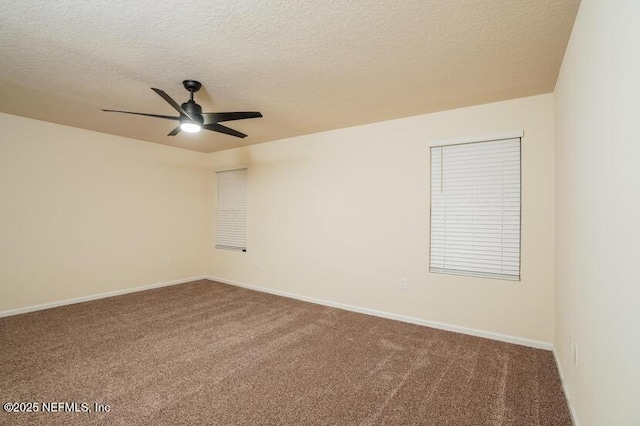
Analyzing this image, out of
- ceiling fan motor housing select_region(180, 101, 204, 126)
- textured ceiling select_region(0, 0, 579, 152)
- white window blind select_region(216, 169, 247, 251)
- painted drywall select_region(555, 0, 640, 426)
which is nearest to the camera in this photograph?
painted drywall select_region(555, 0, 640, 426)

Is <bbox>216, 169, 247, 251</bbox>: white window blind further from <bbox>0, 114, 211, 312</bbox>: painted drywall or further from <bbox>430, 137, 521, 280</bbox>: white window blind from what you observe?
<bbox>430, 137, 521, 280</bbox>: white window blind

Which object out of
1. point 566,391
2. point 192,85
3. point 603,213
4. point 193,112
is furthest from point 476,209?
point 192,85

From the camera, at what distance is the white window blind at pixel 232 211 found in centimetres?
556

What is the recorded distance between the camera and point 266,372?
2.47 m

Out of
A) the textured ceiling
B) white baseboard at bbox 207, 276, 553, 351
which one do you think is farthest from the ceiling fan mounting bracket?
white baseboard at bbox 207, 276, 553, 351

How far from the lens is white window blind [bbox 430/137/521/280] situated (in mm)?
3127

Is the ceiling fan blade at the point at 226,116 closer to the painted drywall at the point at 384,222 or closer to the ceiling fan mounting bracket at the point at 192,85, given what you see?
the ceiling fan mounting bracket at the point at 192,85

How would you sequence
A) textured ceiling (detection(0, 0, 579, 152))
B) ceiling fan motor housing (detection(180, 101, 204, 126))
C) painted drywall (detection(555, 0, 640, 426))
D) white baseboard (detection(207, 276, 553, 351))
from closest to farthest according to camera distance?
painted drywall (detection(555, 0, 640, 426)) < textured ceiling (detection(0, 0, 579, 152)) < ceiling fan motor housing (detection(180, 101, 204, 126)) < white baseboard (detection(207, 276, 553, 351))

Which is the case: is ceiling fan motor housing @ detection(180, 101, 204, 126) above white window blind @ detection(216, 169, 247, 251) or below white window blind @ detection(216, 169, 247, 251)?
above

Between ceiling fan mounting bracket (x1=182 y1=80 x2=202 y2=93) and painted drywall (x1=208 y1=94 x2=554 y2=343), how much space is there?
209 cm

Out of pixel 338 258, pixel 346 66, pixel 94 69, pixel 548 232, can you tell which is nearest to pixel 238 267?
pixel 338 258

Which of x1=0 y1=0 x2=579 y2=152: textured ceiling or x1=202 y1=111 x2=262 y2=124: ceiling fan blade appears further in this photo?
x1=202 y1=111 x2=262 y2=124: ceiling fan blade

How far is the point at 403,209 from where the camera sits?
12.3ft

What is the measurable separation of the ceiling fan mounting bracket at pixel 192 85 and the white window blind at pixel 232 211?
2750mm
